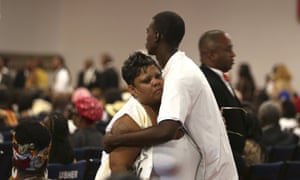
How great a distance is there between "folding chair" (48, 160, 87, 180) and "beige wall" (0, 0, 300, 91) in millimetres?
10168

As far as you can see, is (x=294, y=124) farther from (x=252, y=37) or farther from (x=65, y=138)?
(x=252, y=37)

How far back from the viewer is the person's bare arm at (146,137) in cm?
305

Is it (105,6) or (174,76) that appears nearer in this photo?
(174,76)

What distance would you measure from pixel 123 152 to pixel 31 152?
387 mm

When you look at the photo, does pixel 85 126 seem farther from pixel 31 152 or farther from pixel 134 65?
pixel 31 152

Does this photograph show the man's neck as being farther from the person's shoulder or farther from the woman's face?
the person's shoulder

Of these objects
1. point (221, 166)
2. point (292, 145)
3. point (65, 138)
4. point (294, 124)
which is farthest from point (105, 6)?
point (221, 166)

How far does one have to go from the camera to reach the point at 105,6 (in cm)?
1870

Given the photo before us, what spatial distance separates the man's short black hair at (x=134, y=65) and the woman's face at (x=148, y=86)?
0.02 m

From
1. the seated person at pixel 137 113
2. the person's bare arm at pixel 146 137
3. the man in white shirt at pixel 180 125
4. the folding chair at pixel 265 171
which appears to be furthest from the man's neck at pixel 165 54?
the folding chair at pixel 265 171

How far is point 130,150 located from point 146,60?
15.4 inches

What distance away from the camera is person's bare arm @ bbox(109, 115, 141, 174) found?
3043mm

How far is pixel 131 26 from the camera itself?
1833 cm

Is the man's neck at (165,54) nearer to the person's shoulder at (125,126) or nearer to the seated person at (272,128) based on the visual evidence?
the person's shoulder at (125,126)
